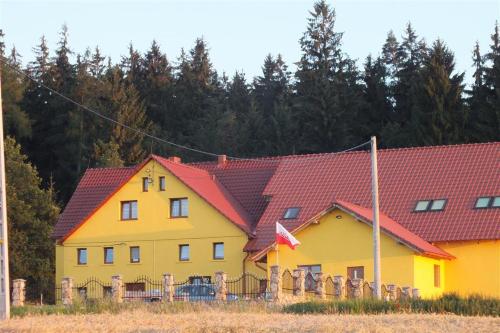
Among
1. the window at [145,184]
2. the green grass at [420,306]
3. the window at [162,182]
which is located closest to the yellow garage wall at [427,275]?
the window at [162,182]

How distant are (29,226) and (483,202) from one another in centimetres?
3364

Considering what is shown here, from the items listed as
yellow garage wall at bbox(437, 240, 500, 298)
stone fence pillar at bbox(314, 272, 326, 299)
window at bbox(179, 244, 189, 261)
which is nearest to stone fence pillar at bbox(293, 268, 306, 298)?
stone fence pillar at bbox(314, 272, 326, 299)

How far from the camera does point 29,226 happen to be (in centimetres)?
7494

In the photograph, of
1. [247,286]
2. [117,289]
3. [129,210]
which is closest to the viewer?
[117,289]

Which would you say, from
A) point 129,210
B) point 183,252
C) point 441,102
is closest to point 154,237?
point 183,252

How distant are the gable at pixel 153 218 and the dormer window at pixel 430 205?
31.6 feet

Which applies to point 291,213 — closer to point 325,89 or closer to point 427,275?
point 427,275

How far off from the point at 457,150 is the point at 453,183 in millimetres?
3084

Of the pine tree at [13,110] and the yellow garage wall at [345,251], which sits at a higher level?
the pine tree at [13,110]

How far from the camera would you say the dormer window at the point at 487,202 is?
175ft

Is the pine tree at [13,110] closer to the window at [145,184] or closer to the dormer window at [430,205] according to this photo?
the window at [145,184]

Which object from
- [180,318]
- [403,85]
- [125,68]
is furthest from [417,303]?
[125,68]

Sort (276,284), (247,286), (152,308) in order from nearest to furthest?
(152,308), (276,284), (247,286)

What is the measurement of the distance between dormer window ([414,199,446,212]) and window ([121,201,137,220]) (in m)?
15.4
